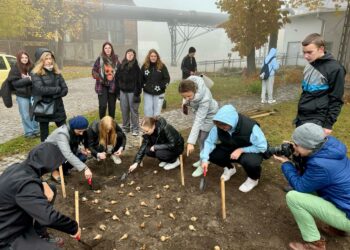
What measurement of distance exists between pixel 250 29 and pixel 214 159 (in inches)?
401

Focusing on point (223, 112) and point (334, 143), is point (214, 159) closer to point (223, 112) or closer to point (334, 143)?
point (223, 112)

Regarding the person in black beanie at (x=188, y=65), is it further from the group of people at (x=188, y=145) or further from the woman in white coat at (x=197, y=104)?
the woman in white coat at (x=197, y=104)

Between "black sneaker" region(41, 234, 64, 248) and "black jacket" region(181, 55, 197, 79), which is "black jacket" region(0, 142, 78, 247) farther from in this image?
"black jacket" region(181, 55, 197, 79)

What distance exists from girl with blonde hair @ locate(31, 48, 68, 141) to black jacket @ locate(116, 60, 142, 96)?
1.27 m

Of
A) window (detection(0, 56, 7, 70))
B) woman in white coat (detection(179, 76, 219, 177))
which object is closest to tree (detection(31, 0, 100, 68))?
window (detection(0, 56, 7, 70))

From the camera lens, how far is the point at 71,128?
4.25 metres

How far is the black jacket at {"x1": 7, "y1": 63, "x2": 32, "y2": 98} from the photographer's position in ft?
20.2

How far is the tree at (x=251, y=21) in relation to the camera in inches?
497

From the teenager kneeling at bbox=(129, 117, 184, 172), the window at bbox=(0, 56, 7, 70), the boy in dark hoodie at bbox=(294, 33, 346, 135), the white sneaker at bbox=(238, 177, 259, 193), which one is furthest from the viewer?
the window at bbox=(0, 56, 7, 70)

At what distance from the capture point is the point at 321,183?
114 inches

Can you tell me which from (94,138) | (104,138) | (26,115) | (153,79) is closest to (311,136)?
(104,138)

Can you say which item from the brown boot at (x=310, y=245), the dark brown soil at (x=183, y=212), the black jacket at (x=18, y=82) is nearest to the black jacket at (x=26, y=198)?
the dark brown soil at (x=183, y=212)

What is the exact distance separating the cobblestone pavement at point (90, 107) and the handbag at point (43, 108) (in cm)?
A: 97

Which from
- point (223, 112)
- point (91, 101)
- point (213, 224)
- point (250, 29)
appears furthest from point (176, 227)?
point (250, 29)
